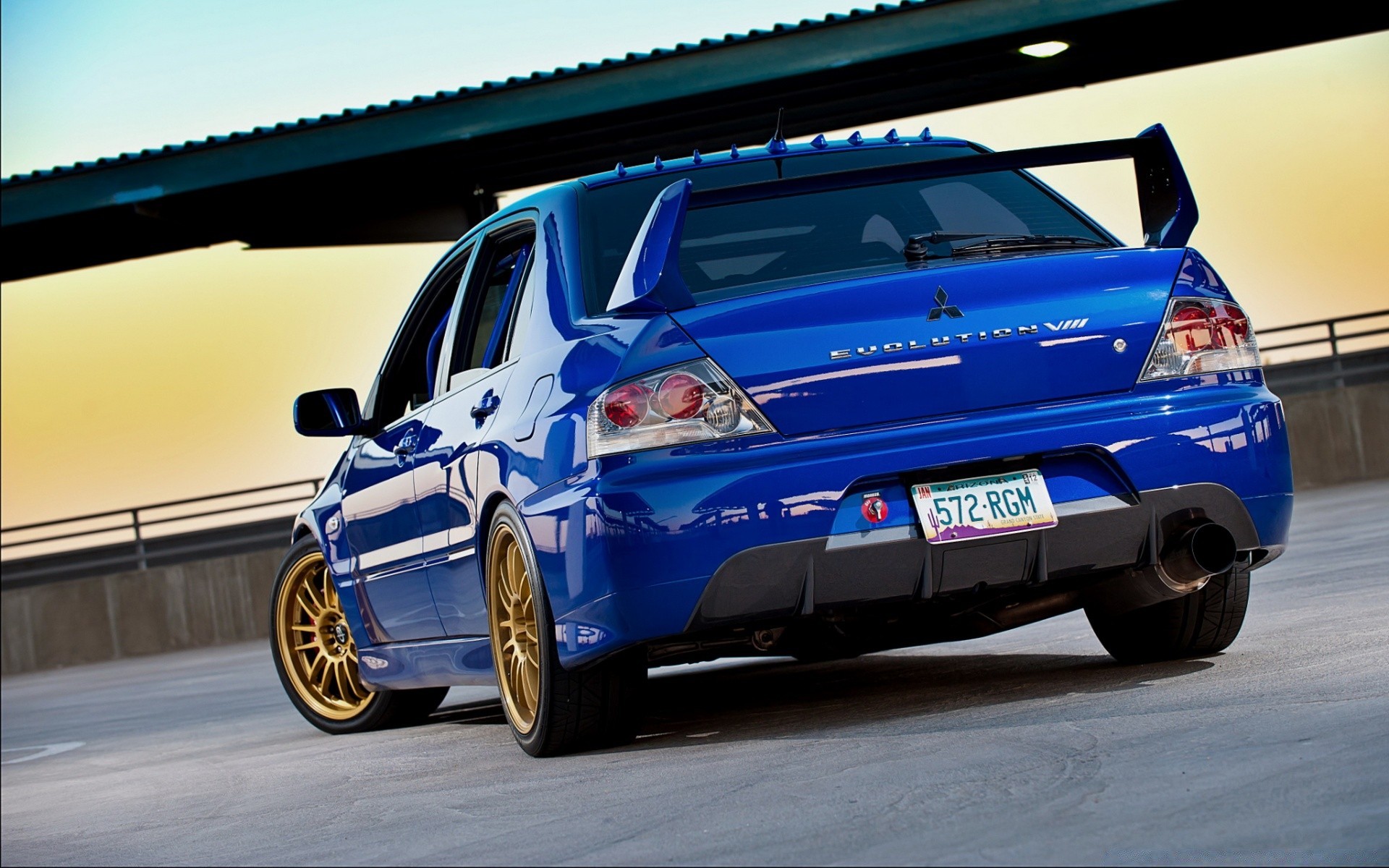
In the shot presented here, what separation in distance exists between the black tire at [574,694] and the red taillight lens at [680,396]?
58 cm

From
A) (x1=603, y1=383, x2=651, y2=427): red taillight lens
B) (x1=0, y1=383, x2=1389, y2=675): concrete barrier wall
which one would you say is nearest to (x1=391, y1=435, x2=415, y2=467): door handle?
(x1=603, y1=383, x2=651, y2=427): red taillight lens

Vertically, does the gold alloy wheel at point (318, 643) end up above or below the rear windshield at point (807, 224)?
below

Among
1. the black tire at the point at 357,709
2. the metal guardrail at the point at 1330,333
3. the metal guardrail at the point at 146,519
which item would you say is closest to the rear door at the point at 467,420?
the black tire at the point at 357,709

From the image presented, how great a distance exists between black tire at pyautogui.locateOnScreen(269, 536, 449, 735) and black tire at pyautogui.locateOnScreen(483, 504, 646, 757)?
1.92m

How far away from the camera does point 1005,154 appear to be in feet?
15.9

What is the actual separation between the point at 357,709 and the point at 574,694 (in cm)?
236

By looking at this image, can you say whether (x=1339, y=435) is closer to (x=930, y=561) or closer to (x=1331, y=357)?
(x=1331, y=357)

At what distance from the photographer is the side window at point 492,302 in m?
5.45

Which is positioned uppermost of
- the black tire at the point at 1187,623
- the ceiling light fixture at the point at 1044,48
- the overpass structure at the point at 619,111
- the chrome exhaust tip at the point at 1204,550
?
the overpass structure at the point at 619,111

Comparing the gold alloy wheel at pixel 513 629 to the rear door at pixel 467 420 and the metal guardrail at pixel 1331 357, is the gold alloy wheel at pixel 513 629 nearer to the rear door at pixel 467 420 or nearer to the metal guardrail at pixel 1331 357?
the rear door at pixel 467 420

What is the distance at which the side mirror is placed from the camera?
6.50 meters


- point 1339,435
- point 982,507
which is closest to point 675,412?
point 982,507

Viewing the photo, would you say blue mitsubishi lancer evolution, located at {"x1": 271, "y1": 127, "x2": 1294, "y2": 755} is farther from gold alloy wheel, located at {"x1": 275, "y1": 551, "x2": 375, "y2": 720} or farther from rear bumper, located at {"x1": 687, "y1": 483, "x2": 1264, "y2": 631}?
gold alloy wheel, located at {"x1": 275, "y1": 551, "x2": 375, "y2": 720}

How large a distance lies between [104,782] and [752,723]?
245 cm
